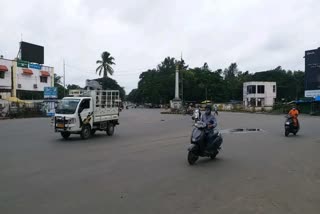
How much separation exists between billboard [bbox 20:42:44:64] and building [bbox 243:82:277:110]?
57109 millimetres

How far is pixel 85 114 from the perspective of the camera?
57.4ft

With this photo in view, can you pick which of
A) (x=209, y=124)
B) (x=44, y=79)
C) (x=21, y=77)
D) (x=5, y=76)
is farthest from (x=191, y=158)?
(x=44, y=79)

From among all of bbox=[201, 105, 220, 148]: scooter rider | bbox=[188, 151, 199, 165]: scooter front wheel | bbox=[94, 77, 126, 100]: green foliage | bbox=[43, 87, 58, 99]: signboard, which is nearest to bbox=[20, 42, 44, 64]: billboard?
bbox=[43, 87, 58, 99]: signboard

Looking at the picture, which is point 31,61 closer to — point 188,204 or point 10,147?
point 10,147

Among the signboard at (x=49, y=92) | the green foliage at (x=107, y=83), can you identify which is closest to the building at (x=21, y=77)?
the signboard at (x=49, y=92)

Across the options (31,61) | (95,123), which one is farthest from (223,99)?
(95,123)

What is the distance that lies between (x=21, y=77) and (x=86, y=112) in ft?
153

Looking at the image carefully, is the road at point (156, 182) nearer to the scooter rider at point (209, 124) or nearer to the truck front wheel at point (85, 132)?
the scooter rider at point (209, 124)

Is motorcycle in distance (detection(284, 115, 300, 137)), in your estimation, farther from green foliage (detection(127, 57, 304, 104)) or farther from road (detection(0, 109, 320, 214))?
green foliage (detection(127, 57, 304, 104))

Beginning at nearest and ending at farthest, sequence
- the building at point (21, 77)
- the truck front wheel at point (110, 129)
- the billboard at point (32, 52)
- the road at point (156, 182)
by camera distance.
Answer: the road at point (156, 182), the truck front wheel at point (110, 129), the building at point (21, 77), the billboard at point (32, 52)

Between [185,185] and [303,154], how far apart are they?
6163mm

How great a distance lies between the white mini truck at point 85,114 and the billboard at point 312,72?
46639 mm

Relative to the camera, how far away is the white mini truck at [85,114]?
16766mm

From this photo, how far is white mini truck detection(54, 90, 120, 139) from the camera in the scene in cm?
1677
